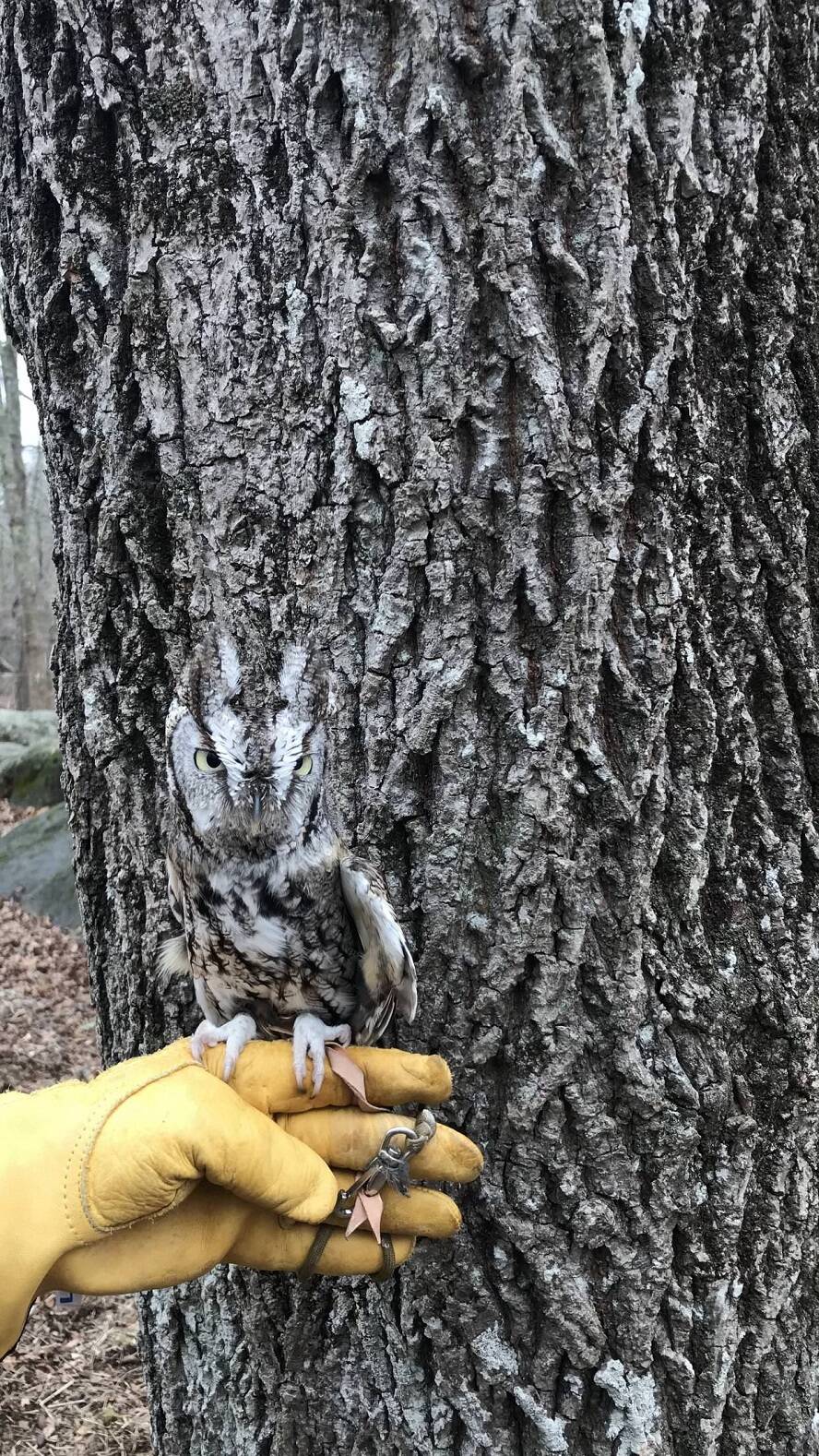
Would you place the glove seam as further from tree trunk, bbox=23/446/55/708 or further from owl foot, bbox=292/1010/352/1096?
tree trunk, bbox=23/446/55/708

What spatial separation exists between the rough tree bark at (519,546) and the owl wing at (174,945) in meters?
0.30

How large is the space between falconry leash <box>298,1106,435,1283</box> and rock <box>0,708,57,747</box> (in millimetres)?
11185

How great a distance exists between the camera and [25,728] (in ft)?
41.0

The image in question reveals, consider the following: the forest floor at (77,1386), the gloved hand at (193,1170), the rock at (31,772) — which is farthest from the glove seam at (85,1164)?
the rock at (31,772)

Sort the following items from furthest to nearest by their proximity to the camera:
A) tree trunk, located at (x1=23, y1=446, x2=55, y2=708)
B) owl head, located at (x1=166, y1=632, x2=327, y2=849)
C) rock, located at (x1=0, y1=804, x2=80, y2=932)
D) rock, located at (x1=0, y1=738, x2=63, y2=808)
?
tree trunk, located at (x1=23, y1=446, x2=55, y2=708) → rock, located at (x1=0, y1=738, x2=63, y2=808) → rock, located at (x1=0, y1=804, x2=80, y2=932) → owl head, located at (x1=166, y1=632, x2=327, y2=849)

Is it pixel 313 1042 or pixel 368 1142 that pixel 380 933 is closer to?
pixel 313 1042

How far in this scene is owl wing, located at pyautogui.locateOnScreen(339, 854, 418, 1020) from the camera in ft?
5.33

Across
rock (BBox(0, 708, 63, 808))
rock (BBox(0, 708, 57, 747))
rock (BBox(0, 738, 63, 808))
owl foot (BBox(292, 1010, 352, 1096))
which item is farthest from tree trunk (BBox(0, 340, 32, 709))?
owl foot (BBox(292, 1010, 352, 1096))

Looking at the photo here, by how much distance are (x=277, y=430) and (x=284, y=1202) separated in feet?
4.32

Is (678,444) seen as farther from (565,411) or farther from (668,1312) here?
(668,1312)

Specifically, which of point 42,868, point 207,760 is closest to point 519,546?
point 207,760

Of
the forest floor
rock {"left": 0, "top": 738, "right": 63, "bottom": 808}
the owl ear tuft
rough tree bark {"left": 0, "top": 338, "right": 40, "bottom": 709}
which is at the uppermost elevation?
rough tree bark {"left": 0, "top": 338, "right": 40, "bottom": 709}

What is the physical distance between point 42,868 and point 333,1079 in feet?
24.0

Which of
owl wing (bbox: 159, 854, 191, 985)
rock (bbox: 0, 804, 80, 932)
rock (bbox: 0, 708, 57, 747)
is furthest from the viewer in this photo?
rock (bbox: 0, 708, 57, 747)
